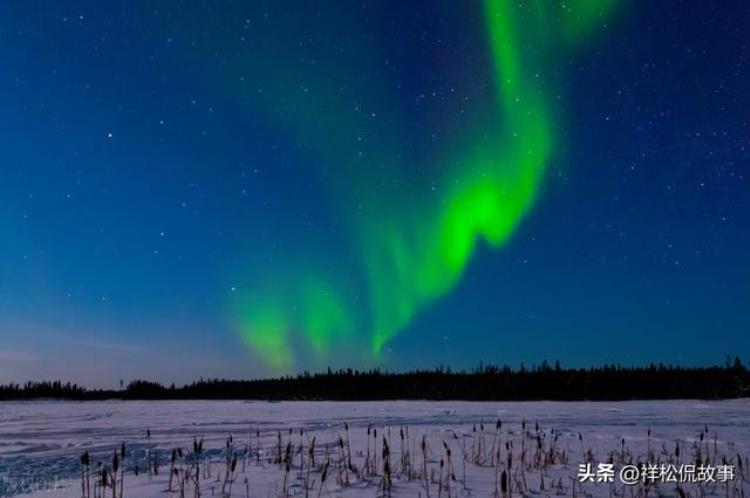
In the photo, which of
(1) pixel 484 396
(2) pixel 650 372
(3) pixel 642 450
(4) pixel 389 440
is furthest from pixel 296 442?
(2) pixel 650 372

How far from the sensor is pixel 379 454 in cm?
969

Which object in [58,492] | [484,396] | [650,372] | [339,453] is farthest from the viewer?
[650,372]

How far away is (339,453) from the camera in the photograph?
383 inches

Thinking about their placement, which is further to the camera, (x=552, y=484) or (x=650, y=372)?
(x=650, y=372)

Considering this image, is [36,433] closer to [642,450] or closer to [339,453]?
[339,453]

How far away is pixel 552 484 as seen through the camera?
7.29 metres

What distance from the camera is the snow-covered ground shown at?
714cm

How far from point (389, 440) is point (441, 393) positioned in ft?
77.4

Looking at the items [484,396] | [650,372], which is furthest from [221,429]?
[650,372]

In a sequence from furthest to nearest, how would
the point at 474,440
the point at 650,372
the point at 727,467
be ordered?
the point at 650,372 → the point at 474,440 → the point at 727,467

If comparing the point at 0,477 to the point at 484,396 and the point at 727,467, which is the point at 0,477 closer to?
the point at 727,467

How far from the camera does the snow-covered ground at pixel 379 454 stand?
7.14 metres

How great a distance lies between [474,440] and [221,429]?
6254mm

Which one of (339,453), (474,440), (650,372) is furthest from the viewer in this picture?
(650,372)
